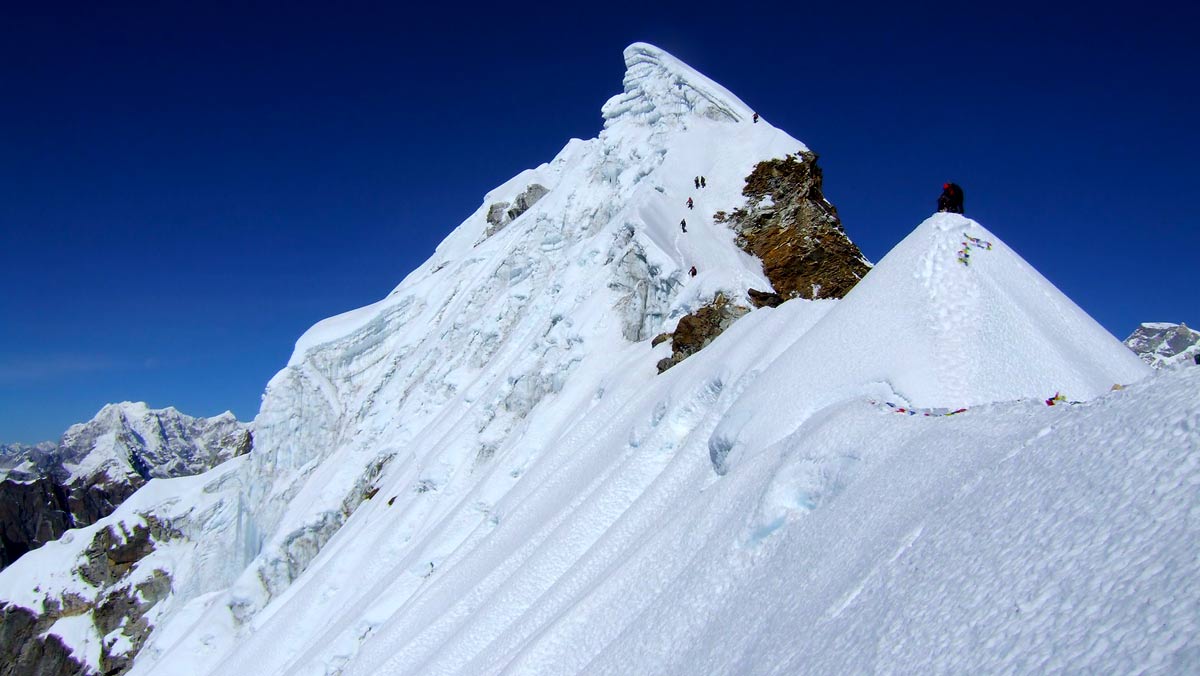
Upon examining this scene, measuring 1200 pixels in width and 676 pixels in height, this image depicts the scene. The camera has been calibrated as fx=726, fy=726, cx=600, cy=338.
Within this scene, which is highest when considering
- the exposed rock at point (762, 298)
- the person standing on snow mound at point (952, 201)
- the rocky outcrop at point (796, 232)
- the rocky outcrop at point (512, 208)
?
the rocky outcrop at point (512, 208)

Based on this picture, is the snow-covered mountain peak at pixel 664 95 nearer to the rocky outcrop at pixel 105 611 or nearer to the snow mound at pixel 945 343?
the snow mound at pixel 945 343

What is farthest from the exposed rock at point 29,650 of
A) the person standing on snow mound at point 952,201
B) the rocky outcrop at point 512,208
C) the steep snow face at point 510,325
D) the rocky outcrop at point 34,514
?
the person standing on snow mound at point 952,201

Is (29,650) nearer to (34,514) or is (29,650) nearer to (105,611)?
(105,611)

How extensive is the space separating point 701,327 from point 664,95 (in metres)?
24.8

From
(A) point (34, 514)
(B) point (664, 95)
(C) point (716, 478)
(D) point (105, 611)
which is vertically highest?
(A) point (34, 514)

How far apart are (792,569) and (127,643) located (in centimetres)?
7694

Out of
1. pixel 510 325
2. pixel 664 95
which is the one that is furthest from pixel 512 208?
pixel 510 325

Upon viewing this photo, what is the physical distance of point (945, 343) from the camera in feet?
43.3

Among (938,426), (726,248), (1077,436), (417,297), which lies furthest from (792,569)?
(417,297)

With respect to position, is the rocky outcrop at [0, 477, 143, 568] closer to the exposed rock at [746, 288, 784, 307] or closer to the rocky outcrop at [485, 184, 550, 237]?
the rocky outcrop at [485, 184, 550, 237]

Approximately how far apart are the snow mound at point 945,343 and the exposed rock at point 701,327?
9.76 metres

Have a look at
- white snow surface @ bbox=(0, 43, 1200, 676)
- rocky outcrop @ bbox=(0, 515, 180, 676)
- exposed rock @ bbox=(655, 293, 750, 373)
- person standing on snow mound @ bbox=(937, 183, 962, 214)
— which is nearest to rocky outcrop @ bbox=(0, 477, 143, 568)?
rocky outcrop @ bbox=(0, 515, 180, 676)

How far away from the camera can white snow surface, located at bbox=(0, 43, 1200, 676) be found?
589 cm

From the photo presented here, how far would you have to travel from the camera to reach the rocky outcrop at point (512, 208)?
60.3m
